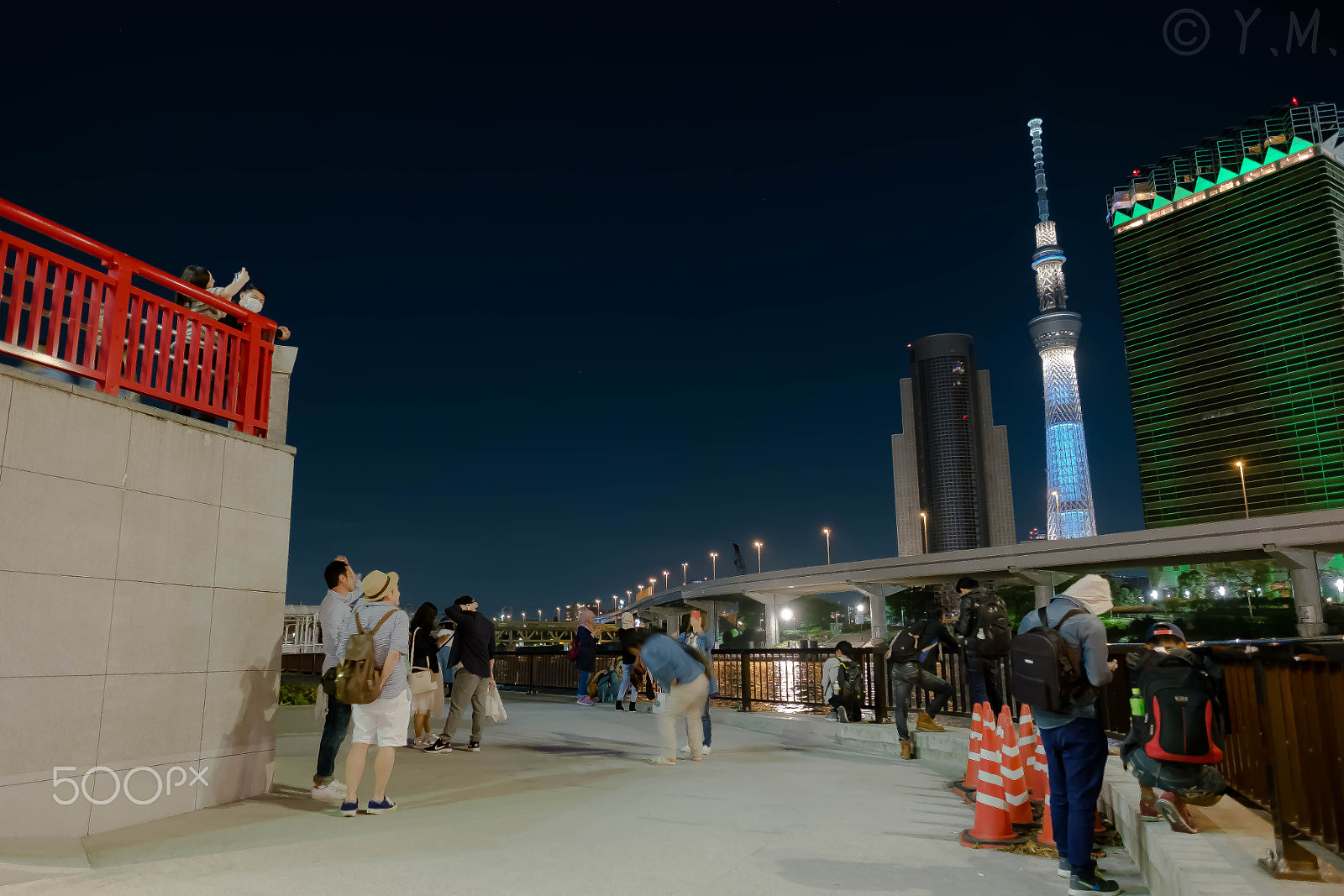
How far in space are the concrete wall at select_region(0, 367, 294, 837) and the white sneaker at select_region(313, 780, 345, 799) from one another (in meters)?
0.52

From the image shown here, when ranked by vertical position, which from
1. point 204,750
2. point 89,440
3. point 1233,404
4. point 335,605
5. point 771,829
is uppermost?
point 1233,404

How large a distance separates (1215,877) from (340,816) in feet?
19.4

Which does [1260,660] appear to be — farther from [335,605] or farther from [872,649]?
[872,649]

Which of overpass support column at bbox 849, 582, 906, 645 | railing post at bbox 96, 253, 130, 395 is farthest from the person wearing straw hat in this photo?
overpass support column at bbox 849, 582, 906, 645

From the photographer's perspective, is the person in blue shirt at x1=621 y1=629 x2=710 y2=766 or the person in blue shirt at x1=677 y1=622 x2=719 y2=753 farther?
the person in blue shirt at x1=677 y1=622 x2=719 y2=753

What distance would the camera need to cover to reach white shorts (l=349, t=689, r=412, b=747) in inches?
264

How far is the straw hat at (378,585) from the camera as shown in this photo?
6.84m

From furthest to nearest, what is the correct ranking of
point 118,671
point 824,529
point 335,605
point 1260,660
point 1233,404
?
point 1233,404
point 824,529
point 335,605
point 118,671
point 1260,660

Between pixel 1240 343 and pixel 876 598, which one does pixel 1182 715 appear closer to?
pixel 876 598

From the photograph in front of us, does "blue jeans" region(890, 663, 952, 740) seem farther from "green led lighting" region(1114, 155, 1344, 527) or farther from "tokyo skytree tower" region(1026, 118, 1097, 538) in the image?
"tokyo skytree tower" region(1026, 118, 1097, 538)

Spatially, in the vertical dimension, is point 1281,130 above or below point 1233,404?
above

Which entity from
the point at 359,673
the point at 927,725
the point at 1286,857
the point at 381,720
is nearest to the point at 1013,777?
the point at 1286,857

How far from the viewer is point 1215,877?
4.43 meters

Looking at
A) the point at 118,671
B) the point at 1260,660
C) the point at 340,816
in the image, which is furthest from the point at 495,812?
the point at 1260,660
